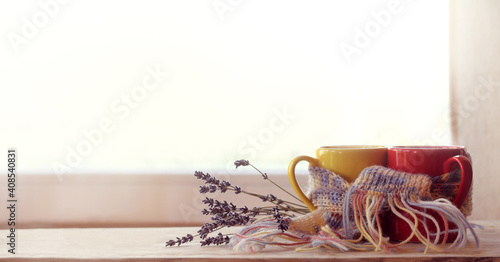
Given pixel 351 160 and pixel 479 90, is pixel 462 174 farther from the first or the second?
pixel 479 90

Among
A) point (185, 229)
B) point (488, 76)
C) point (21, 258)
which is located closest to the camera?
point (21, 258)

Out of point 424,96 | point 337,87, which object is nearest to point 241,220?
point 337,87

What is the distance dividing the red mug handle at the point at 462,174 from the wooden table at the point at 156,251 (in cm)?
7

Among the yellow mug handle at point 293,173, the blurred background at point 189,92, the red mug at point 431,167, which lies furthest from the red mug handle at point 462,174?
the blurred background at point 189,92

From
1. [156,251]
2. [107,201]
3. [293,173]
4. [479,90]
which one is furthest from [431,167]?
[107,201]

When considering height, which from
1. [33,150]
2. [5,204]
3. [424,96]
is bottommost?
[5,204]

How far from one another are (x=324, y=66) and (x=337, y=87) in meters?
0.07

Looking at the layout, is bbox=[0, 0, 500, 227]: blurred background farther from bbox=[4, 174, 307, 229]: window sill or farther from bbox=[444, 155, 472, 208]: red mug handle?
bbox=[444, 155, 472, 208]: red mug handle

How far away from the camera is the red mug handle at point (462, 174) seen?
0.67 metres

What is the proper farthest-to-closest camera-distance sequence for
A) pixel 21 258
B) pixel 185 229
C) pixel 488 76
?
pixel 488 76
pixel 185 229
pixel 21 258

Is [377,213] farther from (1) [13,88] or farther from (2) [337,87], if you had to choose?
(1) [13,88]

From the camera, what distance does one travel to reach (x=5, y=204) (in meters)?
1.42

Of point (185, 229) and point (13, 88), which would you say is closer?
point (185, 229)

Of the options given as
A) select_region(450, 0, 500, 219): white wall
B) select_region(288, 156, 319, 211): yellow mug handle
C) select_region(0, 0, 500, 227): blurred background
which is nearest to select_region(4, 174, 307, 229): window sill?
select_region(0, 0, 500, 227): blurred background
